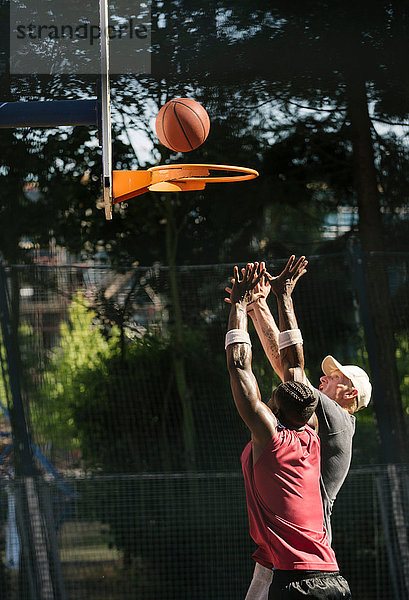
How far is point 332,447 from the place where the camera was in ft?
10.2

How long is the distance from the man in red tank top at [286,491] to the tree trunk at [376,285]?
2.54 meters

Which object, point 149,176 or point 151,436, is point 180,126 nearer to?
point 149,176

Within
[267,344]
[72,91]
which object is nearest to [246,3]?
[72,91]

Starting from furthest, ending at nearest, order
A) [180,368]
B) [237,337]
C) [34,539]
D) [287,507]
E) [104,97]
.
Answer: [180,368] → [34,539] → [237,337] → [287,507] → [104,97]

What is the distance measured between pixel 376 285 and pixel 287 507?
3114 millimetres

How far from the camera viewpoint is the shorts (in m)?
2.75

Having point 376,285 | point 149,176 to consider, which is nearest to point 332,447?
point 149,176

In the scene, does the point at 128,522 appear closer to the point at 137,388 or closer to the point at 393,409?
the point at 137,388

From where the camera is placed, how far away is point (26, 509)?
518cm

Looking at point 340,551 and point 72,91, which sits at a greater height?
point 72,91

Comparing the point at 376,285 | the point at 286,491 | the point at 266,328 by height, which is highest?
the point at 376,285

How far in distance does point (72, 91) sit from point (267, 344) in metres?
3.86

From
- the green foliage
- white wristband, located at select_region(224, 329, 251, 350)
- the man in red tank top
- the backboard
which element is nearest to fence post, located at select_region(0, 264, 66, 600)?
the green foliage

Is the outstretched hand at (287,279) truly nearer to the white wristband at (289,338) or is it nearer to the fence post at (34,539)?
the white wristband at (289,338)
